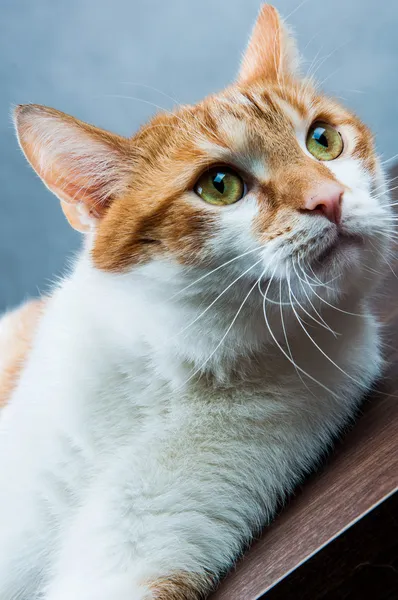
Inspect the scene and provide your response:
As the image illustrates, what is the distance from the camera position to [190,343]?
612mm

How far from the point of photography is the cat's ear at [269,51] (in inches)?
30.7

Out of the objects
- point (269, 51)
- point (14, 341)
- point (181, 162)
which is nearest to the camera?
point (181, 162)

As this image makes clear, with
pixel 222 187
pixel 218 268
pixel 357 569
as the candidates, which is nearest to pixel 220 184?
pixel 222 187

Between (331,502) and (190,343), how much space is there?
0.21 meters

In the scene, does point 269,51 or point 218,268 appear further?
point 269,51

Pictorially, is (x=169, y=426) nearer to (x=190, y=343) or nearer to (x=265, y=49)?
(x=190, y=343)

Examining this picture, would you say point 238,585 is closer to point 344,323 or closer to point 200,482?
point 200,482

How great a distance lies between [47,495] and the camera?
644 mm

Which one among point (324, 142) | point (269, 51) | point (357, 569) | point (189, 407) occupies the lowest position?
point (357, 569)

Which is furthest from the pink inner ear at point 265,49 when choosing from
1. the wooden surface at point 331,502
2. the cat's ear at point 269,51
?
the wooden surface at point 331,502

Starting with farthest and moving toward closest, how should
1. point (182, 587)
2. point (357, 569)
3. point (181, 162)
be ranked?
1. point (181, 162)
2. point (182, 587)
3. point (357, 569)

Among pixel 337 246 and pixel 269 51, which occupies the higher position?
pixel 269 51

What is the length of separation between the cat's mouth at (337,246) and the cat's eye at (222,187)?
113 millimetres

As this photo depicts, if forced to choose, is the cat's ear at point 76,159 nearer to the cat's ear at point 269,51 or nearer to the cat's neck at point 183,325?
the cat's neck at point 183,325
